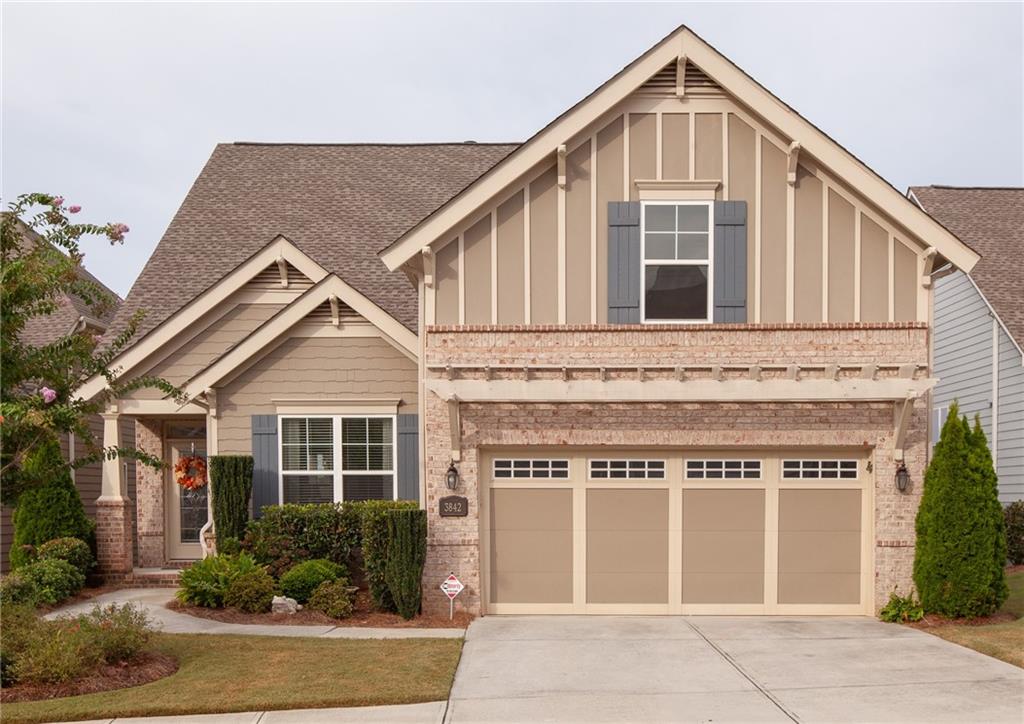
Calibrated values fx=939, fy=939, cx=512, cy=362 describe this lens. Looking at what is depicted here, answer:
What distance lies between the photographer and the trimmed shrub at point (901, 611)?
1273 centimetres

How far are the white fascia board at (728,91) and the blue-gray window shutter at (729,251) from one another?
49.9 inches

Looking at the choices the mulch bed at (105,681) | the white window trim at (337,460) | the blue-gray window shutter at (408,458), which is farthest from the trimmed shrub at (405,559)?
the mulch bed at (105,681)

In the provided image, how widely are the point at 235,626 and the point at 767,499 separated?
7507mm

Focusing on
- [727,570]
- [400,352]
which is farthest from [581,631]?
[400,352]

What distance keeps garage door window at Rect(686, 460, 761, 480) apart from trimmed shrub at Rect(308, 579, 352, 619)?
5.11m

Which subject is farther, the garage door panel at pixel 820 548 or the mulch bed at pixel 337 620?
the garage door panel at pixel 820 548

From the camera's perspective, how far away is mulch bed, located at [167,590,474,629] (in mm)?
12547

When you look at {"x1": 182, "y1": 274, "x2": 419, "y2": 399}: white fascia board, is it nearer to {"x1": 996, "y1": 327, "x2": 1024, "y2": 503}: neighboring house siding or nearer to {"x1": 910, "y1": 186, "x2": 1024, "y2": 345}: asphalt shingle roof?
{"x1": 910, "y1": 186, "x2": 1024, "y2": 345}: asphalt shingle roof

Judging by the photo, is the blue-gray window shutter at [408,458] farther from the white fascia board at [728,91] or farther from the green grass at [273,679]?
the green grass at [273,679]

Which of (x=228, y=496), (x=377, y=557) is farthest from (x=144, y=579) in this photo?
(x=377, y=557)

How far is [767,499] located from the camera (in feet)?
44.0

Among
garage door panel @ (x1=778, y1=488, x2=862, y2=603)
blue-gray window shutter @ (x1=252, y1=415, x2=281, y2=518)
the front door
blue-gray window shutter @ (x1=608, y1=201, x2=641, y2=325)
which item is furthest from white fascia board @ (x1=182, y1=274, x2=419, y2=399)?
garage door panel @ (x1=778, y1=488, x2=862, y2=603)

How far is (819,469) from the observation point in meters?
13.4

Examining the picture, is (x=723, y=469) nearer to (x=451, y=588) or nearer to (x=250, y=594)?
(x=451, y=588)
